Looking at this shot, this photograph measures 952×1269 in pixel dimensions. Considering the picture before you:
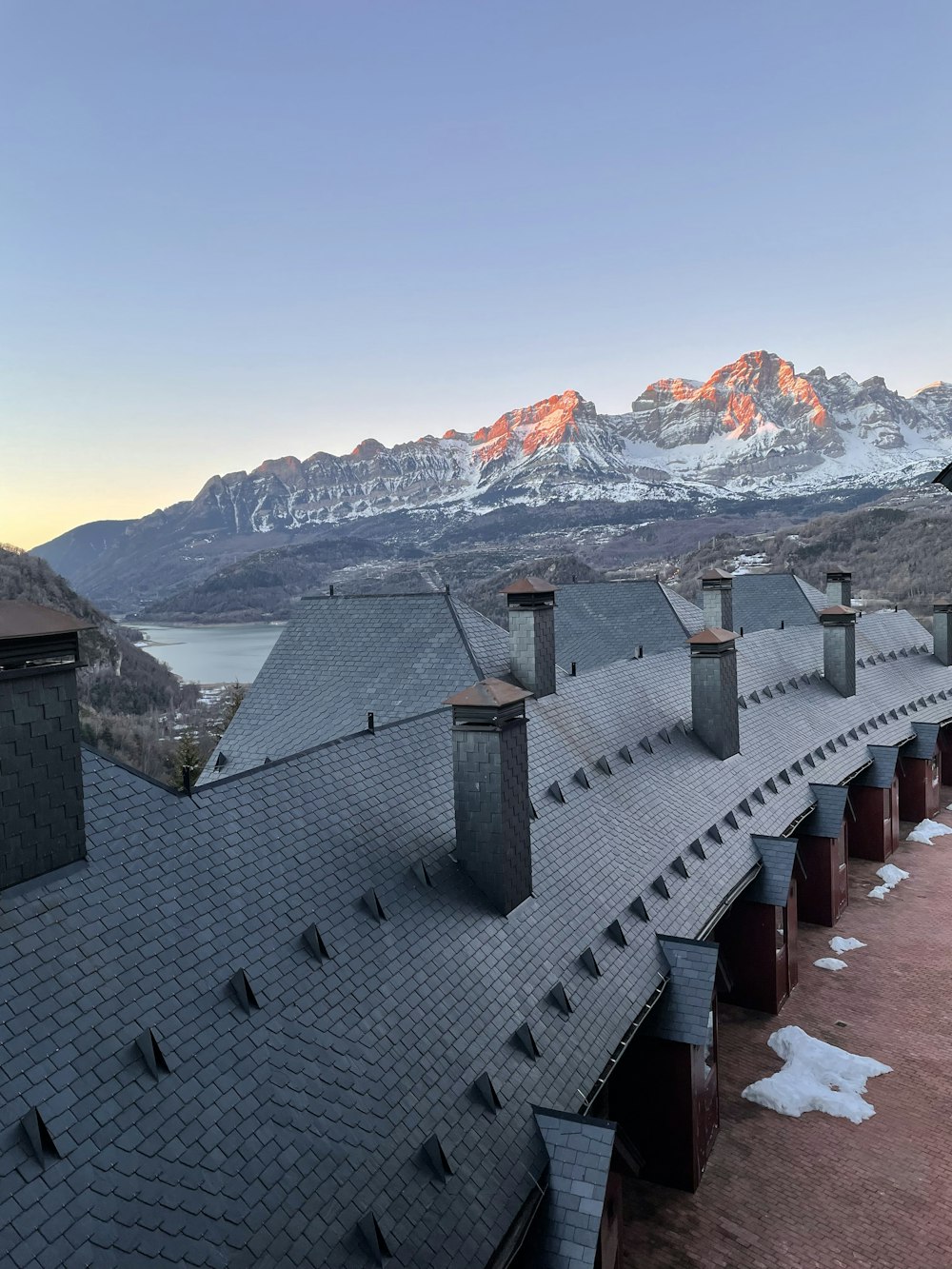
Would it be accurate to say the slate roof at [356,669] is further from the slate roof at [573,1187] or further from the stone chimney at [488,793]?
the slate roof at [573,1187]

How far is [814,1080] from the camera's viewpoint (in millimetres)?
15750

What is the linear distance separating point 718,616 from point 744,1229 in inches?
1023

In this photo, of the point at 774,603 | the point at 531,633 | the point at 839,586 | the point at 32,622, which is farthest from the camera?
the point at 774,603

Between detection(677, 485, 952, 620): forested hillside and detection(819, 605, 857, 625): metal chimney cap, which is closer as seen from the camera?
detection(819, 605, 857, 625): metal chimney cap

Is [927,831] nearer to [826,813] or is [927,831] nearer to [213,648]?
[826,813]

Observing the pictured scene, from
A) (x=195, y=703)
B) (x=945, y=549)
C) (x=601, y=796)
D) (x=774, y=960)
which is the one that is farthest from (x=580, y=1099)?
(x=945, y=549)

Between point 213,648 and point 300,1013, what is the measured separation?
Result: 156345 mm

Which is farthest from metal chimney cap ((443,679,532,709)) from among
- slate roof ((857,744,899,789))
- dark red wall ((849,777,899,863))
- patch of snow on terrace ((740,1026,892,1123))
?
dark red wall ((849,777,899,863))

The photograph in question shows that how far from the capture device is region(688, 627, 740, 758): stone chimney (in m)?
21.6

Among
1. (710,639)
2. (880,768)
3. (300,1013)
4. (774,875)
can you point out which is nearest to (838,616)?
(880,768)

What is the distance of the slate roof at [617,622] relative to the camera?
34.2 meters

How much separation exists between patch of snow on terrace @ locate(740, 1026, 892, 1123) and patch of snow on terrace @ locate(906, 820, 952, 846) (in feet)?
51.6

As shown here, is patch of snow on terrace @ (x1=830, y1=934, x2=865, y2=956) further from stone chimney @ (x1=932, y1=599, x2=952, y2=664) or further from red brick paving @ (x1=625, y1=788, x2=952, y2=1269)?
stone chimney @ (x1=932, y1=599, x2=952, y2=664)

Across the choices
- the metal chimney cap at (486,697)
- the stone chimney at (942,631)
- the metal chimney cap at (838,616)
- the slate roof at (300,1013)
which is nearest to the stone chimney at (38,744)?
the slate roof at (300,1013)
